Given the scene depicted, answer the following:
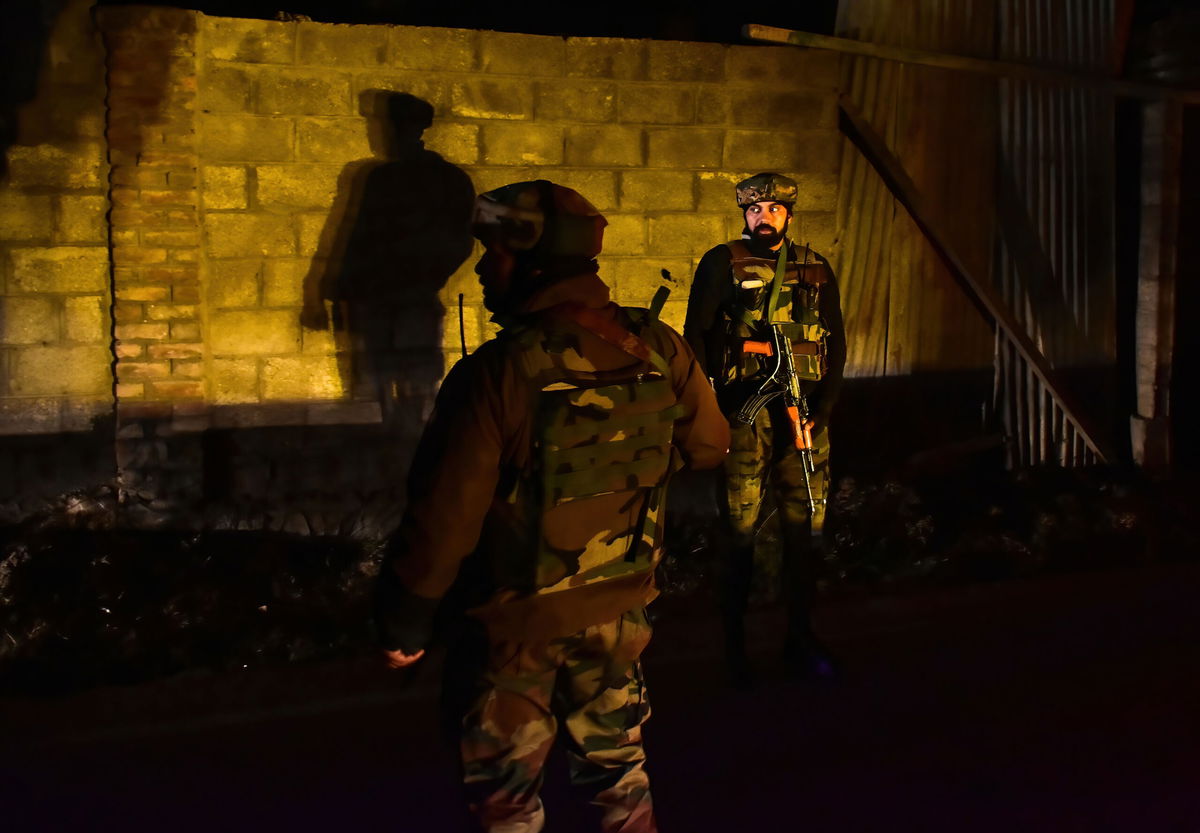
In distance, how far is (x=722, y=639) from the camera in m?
4.83

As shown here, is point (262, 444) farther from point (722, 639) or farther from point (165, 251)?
point (722, 639)

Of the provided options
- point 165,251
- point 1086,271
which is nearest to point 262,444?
point 165,251

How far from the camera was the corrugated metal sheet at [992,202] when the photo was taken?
21.6 feet

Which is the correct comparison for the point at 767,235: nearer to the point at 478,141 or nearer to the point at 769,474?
the point at 769,474

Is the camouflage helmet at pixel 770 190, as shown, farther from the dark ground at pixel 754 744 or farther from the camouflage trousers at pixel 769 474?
the dark ground at pixel 754 744

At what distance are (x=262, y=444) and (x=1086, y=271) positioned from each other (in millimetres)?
4861

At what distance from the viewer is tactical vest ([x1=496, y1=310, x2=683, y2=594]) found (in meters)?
2.50

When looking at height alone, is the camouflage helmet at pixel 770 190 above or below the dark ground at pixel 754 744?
above

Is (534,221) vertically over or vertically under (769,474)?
over

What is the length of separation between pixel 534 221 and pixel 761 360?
1.86m

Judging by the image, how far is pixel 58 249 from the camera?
5402mm

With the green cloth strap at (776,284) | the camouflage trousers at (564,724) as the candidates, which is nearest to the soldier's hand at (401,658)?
the camouflage trousers at (564,724)

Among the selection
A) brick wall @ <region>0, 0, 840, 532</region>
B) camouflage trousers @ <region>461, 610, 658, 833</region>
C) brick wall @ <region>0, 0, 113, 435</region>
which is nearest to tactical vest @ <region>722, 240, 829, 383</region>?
camouflage trousers @ <region>461, 610, 658, 833</region>

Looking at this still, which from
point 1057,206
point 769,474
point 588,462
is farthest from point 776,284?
point 1057,206
